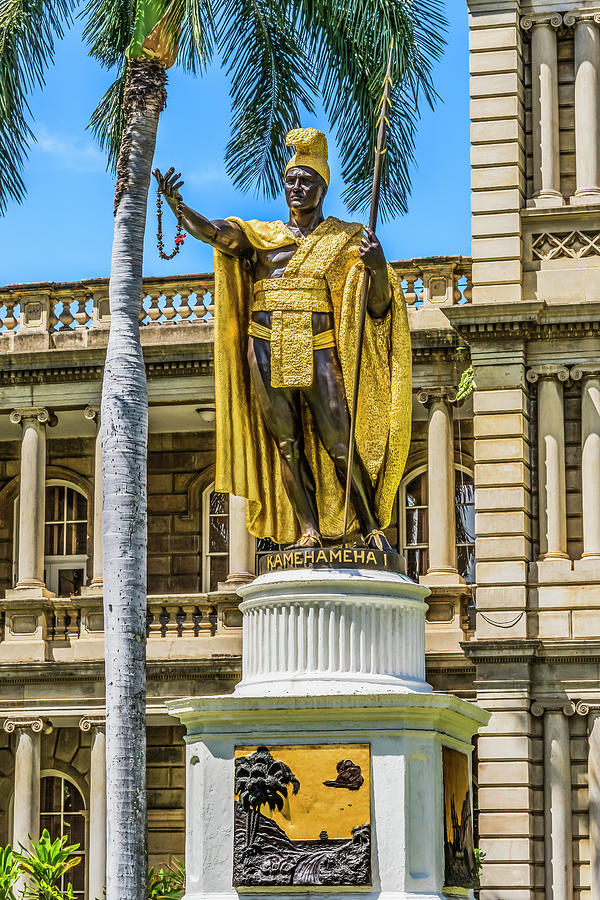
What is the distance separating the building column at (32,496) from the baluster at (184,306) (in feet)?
9.12

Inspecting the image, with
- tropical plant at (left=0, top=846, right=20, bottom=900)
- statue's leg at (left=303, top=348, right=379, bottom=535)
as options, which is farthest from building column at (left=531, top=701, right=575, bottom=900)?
statue's leg at (left=303, top=348, right=379, bottom=535)

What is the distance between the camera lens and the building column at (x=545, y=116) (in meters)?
26.3

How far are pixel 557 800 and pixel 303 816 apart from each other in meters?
14.2

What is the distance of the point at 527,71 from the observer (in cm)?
2680

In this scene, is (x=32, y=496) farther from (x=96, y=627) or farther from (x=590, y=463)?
(x=590, y=463)

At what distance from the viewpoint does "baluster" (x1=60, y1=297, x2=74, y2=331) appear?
3136 cm

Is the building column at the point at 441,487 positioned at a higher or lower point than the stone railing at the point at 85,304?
lower

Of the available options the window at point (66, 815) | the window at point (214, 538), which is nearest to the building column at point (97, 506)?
the window at point (214, 538)

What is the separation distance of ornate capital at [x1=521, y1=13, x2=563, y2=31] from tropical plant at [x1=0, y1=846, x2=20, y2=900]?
1311 centimetres

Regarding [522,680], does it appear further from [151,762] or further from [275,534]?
[275,534]

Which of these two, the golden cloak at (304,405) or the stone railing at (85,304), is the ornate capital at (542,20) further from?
the golden cloak at (304,405)

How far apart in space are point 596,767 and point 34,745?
31.6ft

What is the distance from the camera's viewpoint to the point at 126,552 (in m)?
15.6

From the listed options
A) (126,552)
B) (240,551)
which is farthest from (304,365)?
(240,551)
